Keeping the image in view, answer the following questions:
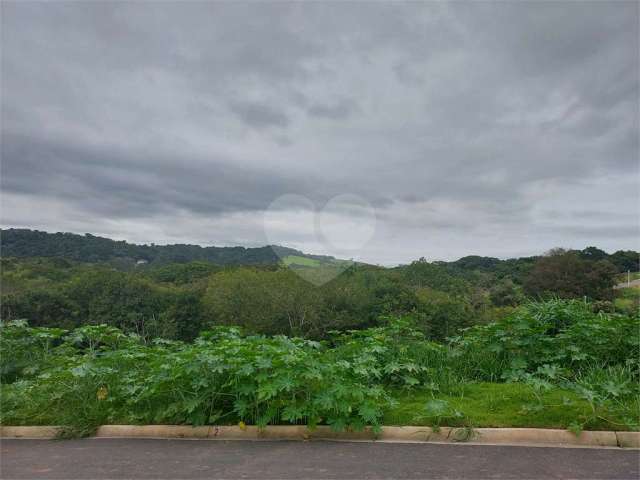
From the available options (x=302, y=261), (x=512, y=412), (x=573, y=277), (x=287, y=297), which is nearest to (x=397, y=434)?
A: (x=512, y=412)

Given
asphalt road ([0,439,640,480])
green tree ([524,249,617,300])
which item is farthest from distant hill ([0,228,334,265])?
asphalt road ([0,439,640,480])

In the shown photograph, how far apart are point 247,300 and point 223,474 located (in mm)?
28917

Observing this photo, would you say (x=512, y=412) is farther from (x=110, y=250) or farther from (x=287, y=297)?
(x=110, y=250)

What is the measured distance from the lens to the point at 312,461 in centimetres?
293

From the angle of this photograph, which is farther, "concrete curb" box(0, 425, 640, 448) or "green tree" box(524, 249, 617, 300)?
"green tree" box(524, 249, 617, 300)

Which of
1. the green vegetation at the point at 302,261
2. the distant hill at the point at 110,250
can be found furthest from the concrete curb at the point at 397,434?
the distant hill at the point at 110,250

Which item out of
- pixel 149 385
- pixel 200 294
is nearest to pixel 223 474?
pixel 149 385

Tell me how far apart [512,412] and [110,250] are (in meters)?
61.5

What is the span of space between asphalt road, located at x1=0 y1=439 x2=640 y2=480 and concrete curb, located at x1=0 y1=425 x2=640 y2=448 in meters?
0.08

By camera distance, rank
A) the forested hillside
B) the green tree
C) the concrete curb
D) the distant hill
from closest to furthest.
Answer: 1. the concrete curb
2. the forested hillside
3. the green tree
4. the distant hill

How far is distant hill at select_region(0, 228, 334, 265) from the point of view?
48.8 m

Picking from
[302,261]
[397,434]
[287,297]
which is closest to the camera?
[397,434]

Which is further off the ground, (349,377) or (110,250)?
(110,250)

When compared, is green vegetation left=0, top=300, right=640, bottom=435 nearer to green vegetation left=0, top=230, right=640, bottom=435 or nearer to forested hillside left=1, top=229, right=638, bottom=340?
green vegetation left=0, top=230, right=640, bottom=435
